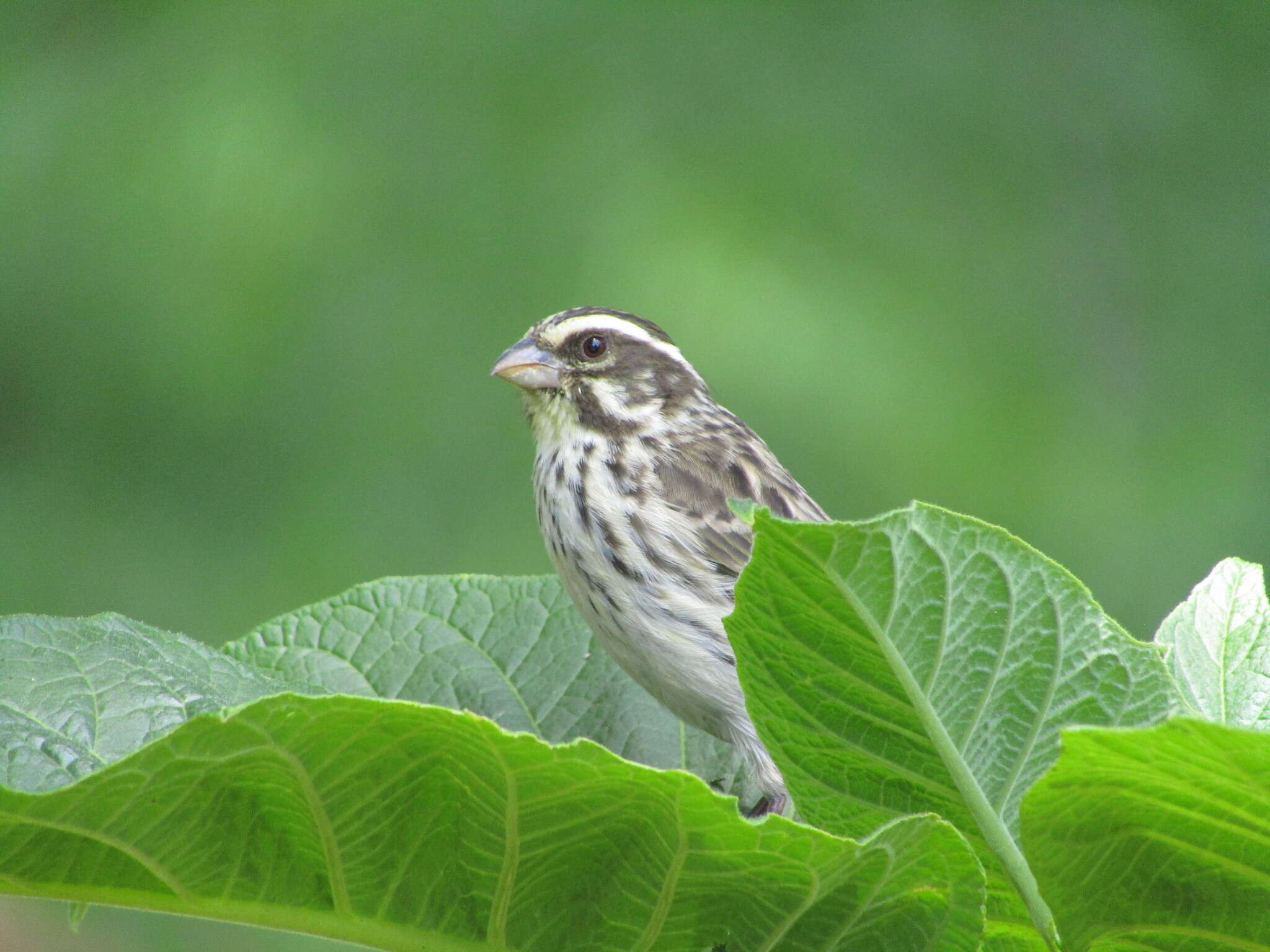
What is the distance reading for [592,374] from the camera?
14.5 feet

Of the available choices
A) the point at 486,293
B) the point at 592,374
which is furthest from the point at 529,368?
the point at 486,293

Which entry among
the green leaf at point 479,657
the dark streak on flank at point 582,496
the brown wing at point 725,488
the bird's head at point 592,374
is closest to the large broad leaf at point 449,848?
the green leaf at point 479,657

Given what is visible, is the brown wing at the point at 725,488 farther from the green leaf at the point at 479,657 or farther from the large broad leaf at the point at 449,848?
the large broad leaf at the point at 449,848

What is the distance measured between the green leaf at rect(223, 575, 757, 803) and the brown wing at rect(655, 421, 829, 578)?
3.94 feet

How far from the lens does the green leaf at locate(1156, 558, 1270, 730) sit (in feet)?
5.34

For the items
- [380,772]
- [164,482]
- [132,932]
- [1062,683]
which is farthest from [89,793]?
[164,482]

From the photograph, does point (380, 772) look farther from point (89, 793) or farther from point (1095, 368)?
point (1095, 368)

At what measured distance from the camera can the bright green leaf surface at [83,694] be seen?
143 cm

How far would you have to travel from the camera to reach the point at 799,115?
7.88m

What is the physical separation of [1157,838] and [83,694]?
3.23ft

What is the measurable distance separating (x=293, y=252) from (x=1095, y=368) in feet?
12.8

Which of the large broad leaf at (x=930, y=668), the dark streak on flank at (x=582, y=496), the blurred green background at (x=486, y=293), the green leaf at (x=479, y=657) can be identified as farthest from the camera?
the blurred green background at (x=486, y=293)

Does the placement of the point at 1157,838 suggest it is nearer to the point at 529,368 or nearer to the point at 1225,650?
the point at 1225,650

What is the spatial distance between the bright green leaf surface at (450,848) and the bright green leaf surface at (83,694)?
21cm
